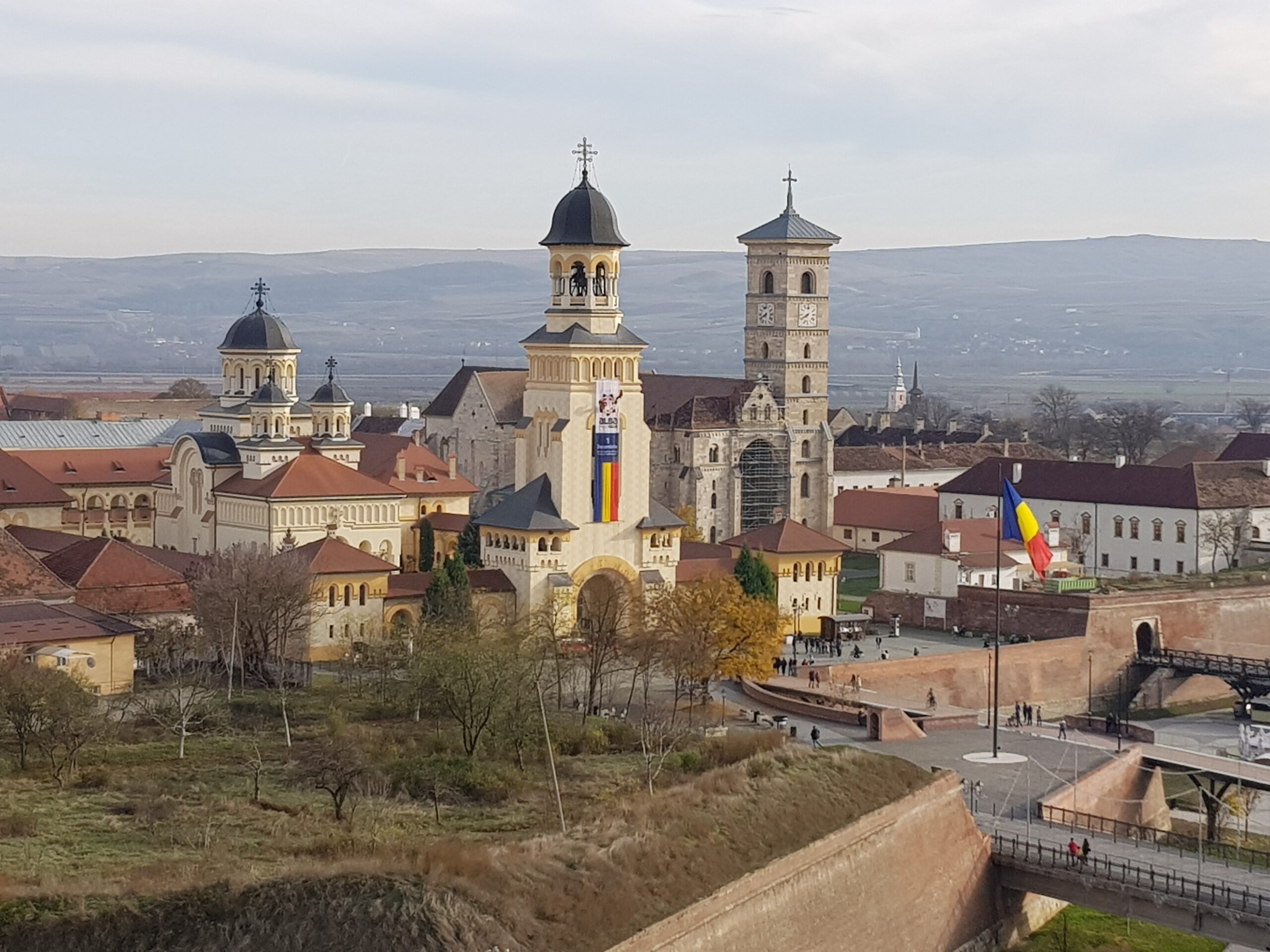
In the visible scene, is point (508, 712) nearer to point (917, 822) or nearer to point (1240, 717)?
point (917, 822)

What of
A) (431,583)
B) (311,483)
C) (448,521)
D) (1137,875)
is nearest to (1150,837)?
(1137,875)

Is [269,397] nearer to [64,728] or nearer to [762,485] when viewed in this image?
[762,485]

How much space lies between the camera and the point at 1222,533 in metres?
82.6

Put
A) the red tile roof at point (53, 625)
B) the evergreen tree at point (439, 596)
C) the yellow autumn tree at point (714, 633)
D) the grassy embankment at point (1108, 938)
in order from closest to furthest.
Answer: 1. the grassy embankment at point (1108, 938)
2. the red tile roof at point (53, 625)
3. the yellow autumn tree at point (714, 633)
4. the evergreen tree at point (439, 596)

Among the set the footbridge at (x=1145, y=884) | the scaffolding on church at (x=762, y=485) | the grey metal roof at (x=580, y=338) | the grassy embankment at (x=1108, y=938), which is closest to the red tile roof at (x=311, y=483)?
the grey metal roof at (x=580, y=338)

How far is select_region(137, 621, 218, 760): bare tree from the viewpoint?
48656 mm

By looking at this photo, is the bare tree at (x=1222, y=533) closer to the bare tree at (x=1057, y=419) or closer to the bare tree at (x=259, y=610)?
the bare tree at (x=259, y=610)

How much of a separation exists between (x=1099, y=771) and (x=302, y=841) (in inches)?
788

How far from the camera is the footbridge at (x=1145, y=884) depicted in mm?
39938

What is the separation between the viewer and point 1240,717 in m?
68.6

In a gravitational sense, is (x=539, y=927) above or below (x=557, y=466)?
below

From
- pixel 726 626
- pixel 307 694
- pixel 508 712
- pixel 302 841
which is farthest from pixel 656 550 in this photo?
pixel 302 841

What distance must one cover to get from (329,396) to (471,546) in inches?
586

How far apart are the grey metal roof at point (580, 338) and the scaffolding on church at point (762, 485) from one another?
26835mm
